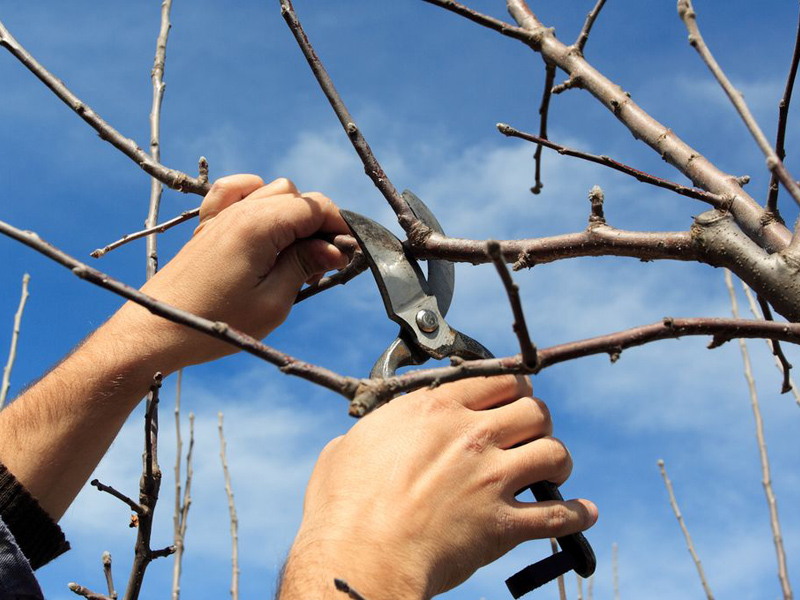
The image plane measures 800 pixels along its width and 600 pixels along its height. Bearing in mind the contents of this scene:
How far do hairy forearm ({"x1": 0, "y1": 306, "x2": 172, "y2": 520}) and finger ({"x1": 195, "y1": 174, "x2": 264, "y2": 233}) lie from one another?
0.38 metres

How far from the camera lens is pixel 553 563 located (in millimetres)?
1496

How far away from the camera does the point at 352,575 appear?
4.11ft

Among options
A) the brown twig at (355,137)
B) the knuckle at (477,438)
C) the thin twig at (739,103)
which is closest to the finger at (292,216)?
the brown twig at (355,137)

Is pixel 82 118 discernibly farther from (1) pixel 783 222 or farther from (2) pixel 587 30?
(1) pixel 783 222

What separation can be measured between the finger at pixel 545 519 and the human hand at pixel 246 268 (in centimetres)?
86

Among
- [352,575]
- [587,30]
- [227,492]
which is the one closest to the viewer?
[352,575]

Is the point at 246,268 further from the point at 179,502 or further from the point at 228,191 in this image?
the point at 179,502

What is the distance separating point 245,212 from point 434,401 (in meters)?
0.82

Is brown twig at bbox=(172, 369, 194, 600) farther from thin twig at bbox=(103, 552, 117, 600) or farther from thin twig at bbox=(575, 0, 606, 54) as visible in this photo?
thin twig at bbox=(575, 0, 606, 54)

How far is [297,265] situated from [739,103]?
1.25m

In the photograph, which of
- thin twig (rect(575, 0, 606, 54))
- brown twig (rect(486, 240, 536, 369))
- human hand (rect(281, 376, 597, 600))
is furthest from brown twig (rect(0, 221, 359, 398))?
thin twig (rect(575, 0, 606, 54))

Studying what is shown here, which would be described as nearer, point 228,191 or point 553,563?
point 553,563

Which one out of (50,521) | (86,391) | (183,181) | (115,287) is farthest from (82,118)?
(115,287)

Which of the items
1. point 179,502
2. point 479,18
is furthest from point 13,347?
point 479,18
